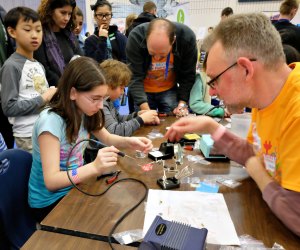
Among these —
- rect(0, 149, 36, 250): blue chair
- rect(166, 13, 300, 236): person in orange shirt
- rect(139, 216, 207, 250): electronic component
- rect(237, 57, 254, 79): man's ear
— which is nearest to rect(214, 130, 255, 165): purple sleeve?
rect(166, 13, 300, 236): person in orange shirt

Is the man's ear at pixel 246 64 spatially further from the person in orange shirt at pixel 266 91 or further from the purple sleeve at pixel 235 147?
the purple sleeve at pixel 235 147

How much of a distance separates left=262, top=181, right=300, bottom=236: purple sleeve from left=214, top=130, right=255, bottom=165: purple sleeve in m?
0.33

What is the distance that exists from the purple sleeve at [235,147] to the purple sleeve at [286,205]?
Answer: 1.10 ft

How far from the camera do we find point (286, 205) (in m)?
0.83

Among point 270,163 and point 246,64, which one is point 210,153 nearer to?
point 270,163

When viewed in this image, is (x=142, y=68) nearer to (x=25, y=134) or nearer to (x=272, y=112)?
(x=25, y=134)

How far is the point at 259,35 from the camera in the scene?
2.97 ft

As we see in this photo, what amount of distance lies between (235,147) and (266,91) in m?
0.35

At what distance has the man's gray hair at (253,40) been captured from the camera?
0.90 meters

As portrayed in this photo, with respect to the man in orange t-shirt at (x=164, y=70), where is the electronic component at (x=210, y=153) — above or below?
below

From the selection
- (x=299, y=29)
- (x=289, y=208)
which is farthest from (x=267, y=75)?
(x=299, y=29)

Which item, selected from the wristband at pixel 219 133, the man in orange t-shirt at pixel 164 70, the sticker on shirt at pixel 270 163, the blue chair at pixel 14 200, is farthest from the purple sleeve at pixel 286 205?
the man in orange t-shirt at pixel 164 70

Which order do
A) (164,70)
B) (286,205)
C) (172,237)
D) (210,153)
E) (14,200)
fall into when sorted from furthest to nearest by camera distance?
1. (164,70)
2. (210,153)
3. (14,200)
4. (286,205)
5. (172,237)

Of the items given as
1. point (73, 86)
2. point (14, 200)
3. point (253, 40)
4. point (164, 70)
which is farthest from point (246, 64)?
point (164, 70)
